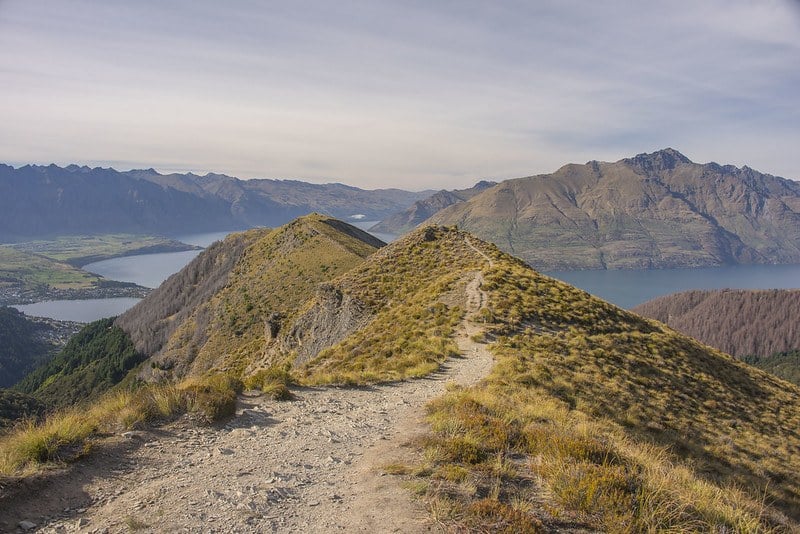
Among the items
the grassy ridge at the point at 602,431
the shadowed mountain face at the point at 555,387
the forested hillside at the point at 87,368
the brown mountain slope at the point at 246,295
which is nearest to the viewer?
the grassy ridge at the point at 602,431

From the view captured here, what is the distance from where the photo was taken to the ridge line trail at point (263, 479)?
7.22 metres

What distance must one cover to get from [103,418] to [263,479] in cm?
480

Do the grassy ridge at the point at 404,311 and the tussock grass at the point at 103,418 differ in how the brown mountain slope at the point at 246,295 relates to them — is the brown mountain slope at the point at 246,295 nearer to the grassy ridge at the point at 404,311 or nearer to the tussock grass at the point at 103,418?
the grassy ridge at the point at 404,311

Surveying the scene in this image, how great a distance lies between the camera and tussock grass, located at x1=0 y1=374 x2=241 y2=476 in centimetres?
838

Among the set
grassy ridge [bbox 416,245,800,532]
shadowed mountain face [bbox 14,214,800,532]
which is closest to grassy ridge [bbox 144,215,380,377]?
shadowed mountain face [bbox 14,214,800,532]

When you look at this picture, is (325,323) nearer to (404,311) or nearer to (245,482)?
(404,311)

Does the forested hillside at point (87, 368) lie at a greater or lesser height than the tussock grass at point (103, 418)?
lesser

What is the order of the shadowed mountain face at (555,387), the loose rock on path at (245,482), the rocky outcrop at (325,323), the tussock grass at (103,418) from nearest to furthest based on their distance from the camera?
1. the loose rock on path at (245,482)
2. the tussock grass at (103,418)
3. the shadowed mountain face at (555,387)
4. the rocky outcrop at (325,323)

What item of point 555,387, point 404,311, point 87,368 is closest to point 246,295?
point 404,311

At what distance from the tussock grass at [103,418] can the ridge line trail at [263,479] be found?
1.97 feet

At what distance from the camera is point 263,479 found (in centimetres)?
880

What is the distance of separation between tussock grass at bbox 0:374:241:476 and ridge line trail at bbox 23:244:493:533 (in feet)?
1.97

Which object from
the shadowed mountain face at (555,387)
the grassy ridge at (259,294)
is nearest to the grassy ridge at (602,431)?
the shadowed mountain face at (555,387)

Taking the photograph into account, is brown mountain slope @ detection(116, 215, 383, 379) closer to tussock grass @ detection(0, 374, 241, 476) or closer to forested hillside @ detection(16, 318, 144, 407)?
forested hillside @ detection(16, 318, 144, 407)
